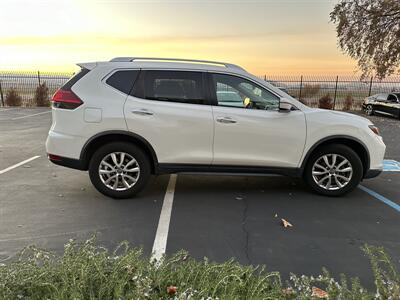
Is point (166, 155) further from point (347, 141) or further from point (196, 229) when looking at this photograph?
point (347, 141)

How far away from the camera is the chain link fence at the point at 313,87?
24.9m

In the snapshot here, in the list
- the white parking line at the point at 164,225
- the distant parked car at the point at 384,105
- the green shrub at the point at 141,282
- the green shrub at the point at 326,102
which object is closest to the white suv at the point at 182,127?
the white parking line at the point at 164,225

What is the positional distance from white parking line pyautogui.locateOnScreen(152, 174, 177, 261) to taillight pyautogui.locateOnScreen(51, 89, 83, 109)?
5.98 feet

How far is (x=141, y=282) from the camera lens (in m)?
2.43

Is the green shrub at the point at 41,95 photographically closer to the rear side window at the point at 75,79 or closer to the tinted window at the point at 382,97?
the tinted window at the point at 382,97

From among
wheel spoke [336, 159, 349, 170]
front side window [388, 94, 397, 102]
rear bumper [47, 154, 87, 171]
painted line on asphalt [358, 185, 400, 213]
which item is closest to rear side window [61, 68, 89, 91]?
rear bumper [47, 154, 87, 171]

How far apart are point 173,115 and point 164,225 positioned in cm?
158

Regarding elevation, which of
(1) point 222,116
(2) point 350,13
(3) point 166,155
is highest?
(2) point 350,13

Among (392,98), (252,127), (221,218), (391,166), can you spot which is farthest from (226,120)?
(392,98)

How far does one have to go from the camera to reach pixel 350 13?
67.3ft

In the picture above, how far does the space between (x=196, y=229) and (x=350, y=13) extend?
1964 cm

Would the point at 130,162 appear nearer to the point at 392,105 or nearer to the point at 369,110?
the point at 392,105

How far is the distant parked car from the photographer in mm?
19594

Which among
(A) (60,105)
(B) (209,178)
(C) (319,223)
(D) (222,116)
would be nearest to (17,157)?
(A) (60,105)
